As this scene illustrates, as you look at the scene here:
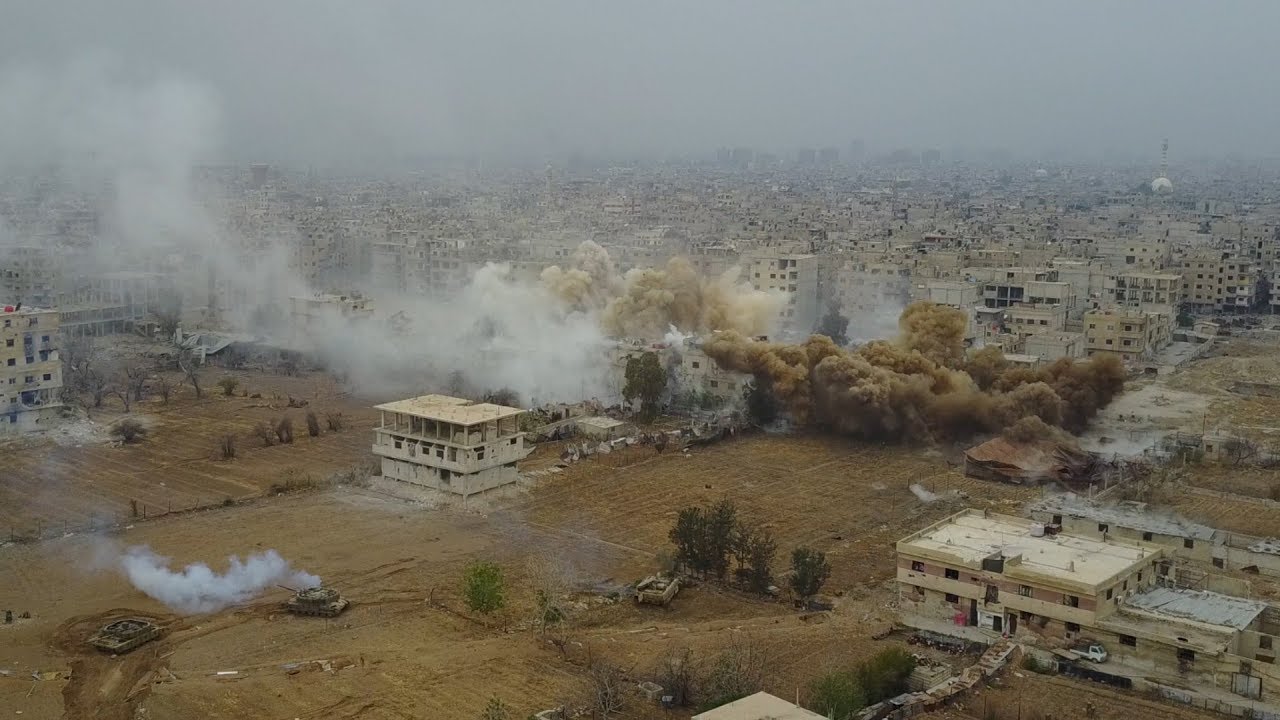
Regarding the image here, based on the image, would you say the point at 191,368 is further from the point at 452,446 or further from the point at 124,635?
the point at 124,635

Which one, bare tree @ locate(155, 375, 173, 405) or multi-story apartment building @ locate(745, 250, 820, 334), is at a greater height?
multi-story apartment building @ locate(745, 250, 820, 334)

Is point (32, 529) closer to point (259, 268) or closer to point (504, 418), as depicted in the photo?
point (504, 418)

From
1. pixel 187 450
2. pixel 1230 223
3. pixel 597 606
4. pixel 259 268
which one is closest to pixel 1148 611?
pixel 597 606

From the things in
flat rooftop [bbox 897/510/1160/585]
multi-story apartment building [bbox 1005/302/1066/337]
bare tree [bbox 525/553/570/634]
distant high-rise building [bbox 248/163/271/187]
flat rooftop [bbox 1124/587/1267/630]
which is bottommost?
bare tree [bbox 525/553/570/634]

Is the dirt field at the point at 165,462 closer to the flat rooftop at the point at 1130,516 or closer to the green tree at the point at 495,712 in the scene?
the green tree at the point at 495,712

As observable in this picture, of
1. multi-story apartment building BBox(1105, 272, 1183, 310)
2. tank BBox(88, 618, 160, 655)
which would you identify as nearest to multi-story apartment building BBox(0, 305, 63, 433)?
tank BBox(88, 618, 160, 655)

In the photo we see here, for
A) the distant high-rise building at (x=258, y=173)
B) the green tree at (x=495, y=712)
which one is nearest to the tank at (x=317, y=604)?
the green tree at (x=495, y=712)

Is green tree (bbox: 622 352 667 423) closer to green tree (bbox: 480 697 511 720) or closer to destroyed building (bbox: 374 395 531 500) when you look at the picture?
destroyed building (bbox: 374 395 531 500)
